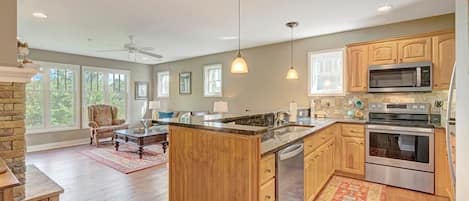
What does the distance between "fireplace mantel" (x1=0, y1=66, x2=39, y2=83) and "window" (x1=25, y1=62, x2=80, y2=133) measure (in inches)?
186

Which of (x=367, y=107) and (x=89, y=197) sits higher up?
(x=367, y=107)

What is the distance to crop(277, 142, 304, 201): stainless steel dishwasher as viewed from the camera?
219 cm

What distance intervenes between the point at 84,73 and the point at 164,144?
347 cm

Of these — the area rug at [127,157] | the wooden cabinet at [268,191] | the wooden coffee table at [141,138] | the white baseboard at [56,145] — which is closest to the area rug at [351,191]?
the wooden cabinet at [268,191]

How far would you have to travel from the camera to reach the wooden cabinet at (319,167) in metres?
2.70

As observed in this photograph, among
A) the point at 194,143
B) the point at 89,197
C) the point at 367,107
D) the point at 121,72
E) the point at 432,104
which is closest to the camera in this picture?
the point at 194,143

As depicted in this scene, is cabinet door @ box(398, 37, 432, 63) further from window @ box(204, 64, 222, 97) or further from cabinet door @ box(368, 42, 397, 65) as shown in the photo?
window @ box(204, 64, 222, 97)

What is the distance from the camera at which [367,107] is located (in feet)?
14.1

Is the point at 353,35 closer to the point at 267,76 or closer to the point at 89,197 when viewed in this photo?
the point at 267,76

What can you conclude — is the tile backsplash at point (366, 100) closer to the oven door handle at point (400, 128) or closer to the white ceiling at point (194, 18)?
the oven door handle at point (400, 128)

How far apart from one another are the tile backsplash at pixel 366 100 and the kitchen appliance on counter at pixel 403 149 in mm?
145

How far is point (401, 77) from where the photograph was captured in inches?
147

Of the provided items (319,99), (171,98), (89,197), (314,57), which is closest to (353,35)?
(314,57)

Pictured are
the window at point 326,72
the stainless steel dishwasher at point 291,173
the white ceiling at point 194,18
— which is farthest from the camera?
the window at point 326,72
